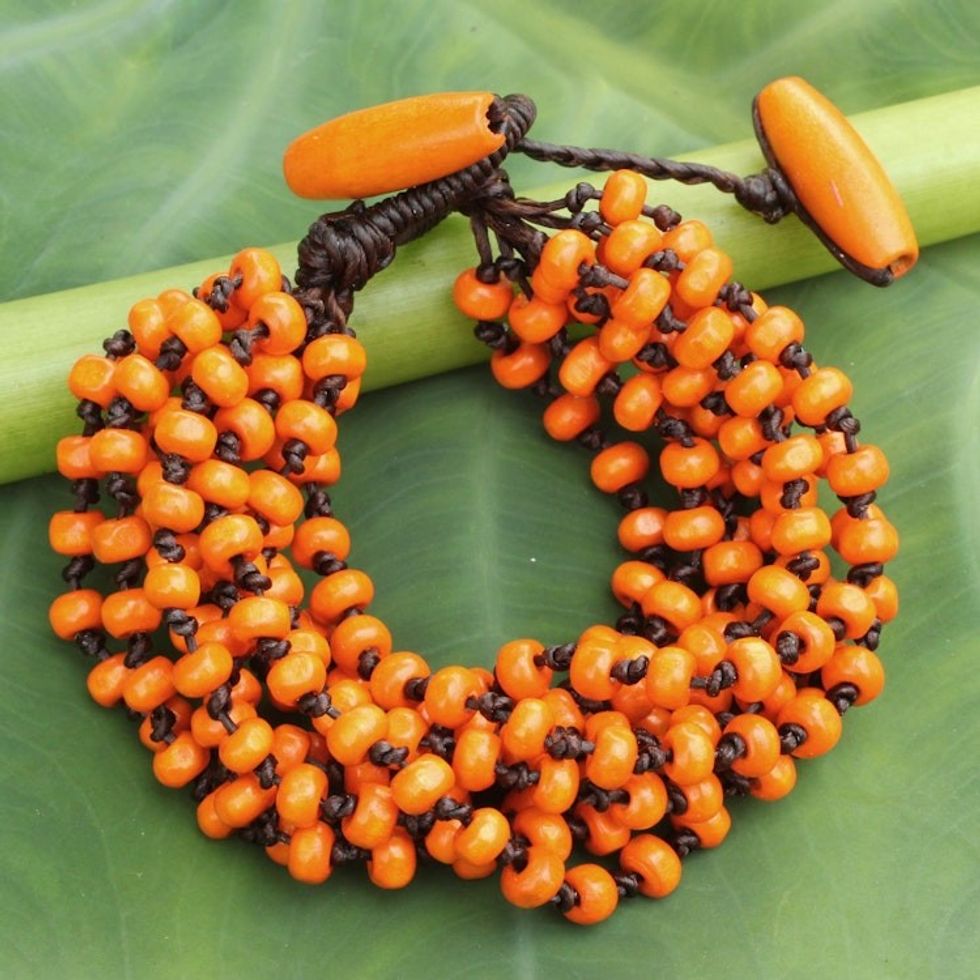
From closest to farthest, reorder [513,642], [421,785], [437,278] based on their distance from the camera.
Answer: [421,785] < [513,642] < [437,278]

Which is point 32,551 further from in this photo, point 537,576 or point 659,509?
point 659,509

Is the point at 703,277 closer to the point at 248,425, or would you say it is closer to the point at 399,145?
the point at 399,145

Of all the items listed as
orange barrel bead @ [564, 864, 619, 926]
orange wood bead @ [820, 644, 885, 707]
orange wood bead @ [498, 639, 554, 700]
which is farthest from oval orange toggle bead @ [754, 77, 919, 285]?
orange barrel bead @ [564, 864, 619, 926]

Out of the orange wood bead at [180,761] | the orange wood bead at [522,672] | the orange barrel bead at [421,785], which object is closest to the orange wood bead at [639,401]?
the orange wood bead at [522,672]

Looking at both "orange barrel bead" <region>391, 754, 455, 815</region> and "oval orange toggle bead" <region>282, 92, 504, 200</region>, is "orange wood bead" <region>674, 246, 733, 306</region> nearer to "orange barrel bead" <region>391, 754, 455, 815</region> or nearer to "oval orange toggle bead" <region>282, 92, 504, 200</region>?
"oval orange toggle bead" <region>282, 92, 504, 200</region>

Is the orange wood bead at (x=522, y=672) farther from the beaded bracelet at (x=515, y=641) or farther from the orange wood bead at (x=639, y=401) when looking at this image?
the orange wood bead at (x=639, y=401)

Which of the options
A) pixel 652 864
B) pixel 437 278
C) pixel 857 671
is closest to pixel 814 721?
pixel 857 671
